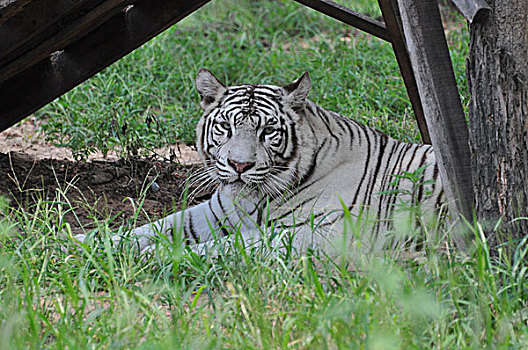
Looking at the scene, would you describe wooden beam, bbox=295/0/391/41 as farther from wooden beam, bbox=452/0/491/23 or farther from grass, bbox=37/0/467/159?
wooden beam, bbox=452/0/491/23

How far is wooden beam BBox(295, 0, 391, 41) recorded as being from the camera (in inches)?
188

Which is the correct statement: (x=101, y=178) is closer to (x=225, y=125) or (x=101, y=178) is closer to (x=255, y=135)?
(x=225, y=125)

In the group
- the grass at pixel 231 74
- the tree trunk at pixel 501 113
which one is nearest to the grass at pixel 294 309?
the tree trunk at pixel 501 113

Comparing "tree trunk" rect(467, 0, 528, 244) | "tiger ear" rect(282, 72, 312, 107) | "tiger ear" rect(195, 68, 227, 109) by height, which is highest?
"tiger ear" rect(195, 68, 227, 109)

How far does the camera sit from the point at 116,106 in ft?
18.5

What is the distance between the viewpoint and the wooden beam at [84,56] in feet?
15.5

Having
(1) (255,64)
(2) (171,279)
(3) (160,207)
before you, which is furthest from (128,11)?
(1) (255,64)

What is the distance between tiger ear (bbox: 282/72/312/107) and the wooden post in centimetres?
83

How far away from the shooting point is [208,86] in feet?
12.9

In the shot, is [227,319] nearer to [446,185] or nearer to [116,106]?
[446,185]

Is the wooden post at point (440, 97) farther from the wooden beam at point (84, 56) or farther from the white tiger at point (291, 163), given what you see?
the wooden beam at point (84, 56)

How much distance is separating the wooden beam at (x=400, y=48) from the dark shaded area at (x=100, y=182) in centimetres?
169

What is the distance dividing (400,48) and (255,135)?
168cm

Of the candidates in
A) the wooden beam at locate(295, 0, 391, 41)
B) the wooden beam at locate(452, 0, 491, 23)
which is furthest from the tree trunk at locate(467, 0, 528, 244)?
the wooden beam at locate(295, 0, 391, 41)
